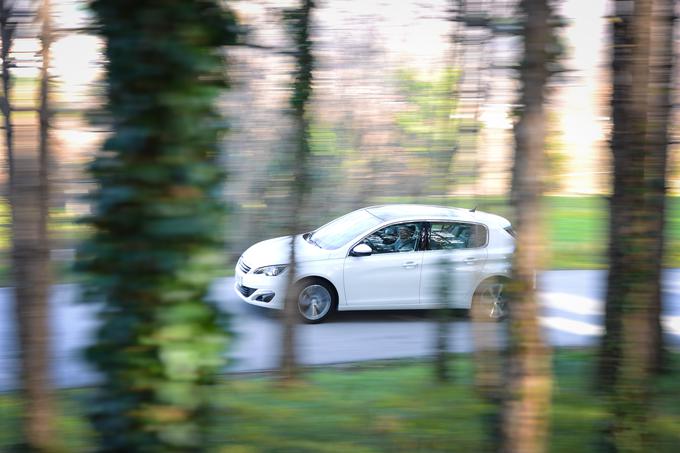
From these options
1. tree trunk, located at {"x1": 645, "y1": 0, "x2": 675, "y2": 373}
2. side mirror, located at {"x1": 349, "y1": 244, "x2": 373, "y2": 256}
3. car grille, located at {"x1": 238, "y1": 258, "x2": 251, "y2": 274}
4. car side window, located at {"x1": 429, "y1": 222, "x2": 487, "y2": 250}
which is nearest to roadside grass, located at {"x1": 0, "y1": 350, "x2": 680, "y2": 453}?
tree trunk, located at {"x1": 645, "y1": 0, "x2": 675, "y2": 373}

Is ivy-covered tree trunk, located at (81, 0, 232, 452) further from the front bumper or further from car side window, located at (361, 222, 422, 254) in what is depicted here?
car side window, located at (361, 222, 422, 254)

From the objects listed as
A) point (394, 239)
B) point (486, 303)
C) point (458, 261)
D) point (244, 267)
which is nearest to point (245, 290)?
point (244, 267)

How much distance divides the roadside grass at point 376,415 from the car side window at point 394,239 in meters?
3.20

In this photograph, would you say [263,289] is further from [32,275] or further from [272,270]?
[32,275]

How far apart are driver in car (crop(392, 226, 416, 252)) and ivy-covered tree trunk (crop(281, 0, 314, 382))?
3.42 m

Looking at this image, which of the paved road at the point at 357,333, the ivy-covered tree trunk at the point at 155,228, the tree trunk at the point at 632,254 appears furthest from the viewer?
the paved road at the point at 357,333

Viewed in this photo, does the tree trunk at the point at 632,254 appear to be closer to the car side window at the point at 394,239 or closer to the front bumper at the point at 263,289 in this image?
the car side window at the point at 394,239

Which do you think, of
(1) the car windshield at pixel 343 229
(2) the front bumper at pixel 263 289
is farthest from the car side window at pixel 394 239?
(2) the front bumper at pixel 263 289

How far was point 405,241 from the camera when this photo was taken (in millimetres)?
10039

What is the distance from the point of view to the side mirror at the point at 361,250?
32.7 feet

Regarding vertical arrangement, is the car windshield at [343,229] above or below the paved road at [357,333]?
above

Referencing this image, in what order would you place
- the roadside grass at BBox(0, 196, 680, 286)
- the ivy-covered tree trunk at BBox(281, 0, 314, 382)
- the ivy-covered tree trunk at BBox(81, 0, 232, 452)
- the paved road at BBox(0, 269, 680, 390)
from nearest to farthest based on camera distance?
the ivy-covered tree trunk at BBox(81, 0, 232, 452) < the roadside grass at BBox(0, 196, 680, 286) < the ivy-covered tree trunk at BBox(281, 0, 314, 382) < the paved road at BBox(0, 269, 680, 390)

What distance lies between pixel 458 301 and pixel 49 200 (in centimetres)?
436

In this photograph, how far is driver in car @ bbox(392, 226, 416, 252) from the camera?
10008 millimetres
